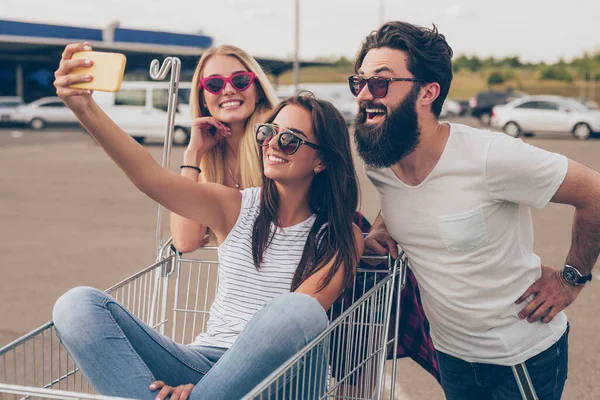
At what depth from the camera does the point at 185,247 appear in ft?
9.95

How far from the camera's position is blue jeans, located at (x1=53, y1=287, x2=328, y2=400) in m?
2.21

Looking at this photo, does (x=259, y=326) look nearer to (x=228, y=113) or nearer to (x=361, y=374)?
(x=361, y=374)

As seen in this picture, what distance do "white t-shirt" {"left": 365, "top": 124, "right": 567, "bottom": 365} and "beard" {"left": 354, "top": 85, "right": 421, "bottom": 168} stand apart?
0.11 metres

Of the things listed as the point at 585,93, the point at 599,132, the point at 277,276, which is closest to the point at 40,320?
the point at 277,276

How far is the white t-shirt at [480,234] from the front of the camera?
255 centimetres

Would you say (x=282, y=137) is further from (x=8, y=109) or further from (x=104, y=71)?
(x=8, y=109)

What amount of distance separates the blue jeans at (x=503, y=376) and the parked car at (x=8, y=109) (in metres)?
30.1

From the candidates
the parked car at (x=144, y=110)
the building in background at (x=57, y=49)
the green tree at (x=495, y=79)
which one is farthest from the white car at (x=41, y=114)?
the green tree at (x=495, y=79)

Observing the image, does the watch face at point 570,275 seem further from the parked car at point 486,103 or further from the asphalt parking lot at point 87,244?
the parked car at point 486,103

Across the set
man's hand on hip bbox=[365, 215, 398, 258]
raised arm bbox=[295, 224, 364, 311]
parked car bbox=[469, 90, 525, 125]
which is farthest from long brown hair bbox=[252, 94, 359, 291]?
parked car bbox=[469, 90, 525, 125]

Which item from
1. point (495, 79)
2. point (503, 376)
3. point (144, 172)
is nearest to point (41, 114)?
point (144, 172)

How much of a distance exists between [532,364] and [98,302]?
1478mm

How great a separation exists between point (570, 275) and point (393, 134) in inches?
31.9

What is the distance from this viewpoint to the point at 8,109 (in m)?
30.6
